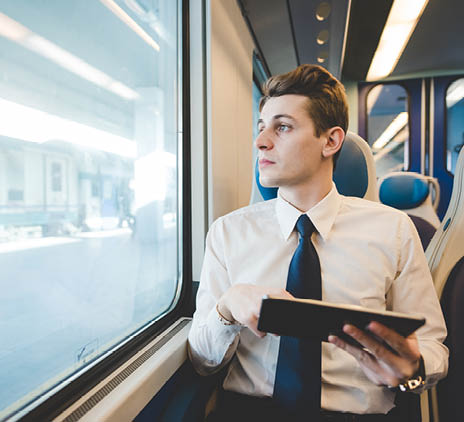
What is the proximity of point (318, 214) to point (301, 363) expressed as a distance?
0.45 m

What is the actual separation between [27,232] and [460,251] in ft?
4.08

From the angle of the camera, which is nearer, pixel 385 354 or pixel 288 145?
pixel 385 354

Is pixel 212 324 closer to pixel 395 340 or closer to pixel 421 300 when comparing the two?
pixel 395 340

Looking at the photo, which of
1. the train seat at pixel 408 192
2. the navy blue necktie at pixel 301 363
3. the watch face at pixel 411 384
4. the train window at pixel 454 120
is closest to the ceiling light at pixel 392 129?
the train window at pixel 454 120

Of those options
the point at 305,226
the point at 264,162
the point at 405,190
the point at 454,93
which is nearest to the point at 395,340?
the point at 305,226

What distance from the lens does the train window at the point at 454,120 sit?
4.88 metres

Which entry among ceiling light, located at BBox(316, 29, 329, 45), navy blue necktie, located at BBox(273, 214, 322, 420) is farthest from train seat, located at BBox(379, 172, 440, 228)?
navy blue necktie, located at BBox(273, 214, 322, 420)

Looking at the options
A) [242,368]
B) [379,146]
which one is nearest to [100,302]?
[242,368]

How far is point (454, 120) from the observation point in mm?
4902

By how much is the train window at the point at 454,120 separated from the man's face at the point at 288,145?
4837 mm

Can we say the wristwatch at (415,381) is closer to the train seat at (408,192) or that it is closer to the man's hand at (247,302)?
the man's hand at (247,302)

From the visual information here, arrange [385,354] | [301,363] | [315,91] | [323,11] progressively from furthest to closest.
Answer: [323,11] → [315,91] → [301,363] → [385,354]

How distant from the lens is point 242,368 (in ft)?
3.47

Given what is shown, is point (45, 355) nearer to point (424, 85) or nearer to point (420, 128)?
point (420, 128)
